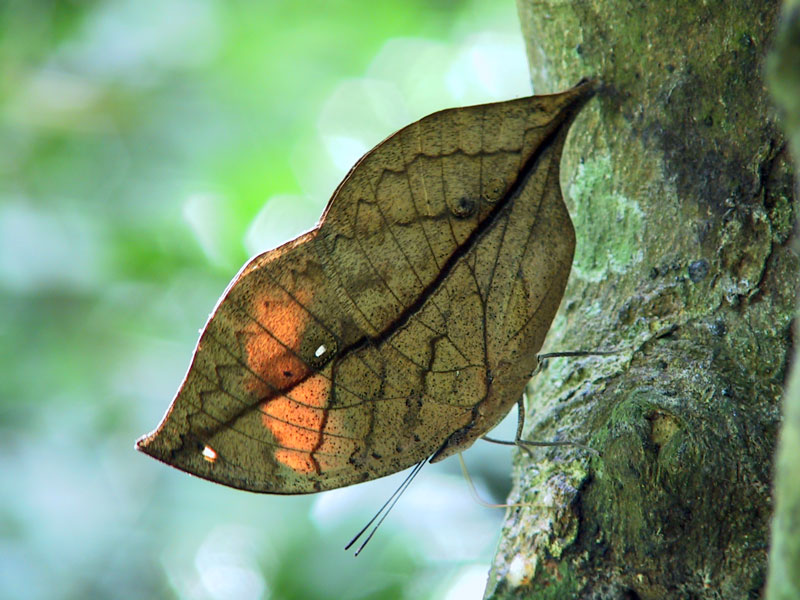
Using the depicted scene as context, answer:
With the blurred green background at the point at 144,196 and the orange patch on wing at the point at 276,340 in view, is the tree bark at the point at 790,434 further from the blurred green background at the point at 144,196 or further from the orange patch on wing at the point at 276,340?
the blurred green background at the point at 144,196

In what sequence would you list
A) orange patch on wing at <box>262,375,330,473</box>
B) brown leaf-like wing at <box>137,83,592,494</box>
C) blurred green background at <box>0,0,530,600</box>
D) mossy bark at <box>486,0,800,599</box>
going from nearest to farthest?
mossy bark at <box>486,0,800,599</box>
brown leaf-like wing at <box>137,83,592,494</box>
orange patch on wing at <box>262,375,330,473</box>
blurred green background at <box>0,0,530,600</box>

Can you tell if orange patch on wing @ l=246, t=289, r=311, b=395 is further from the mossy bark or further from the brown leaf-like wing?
the mossy bark

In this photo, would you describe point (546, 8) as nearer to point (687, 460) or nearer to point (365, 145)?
point (687, 460)

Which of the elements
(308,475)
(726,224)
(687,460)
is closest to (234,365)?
(308,475)

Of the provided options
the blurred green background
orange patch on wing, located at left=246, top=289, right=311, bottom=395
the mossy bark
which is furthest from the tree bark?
the blurred green background

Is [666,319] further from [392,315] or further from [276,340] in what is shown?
[276,340]

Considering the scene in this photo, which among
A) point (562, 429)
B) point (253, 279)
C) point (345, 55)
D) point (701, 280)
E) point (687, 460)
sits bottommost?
point (687, 460)

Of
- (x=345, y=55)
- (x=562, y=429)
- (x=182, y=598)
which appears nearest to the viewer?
(x=562, y=429)
